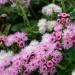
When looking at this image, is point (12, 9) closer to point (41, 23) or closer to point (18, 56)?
point (41, 23)

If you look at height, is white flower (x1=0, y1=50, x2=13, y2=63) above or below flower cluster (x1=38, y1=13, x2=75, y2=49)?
below

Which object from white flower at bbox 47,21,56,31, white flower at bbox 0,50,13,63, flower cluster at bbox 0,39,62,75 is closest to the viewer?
flower cluster at bbox 0,39,62,75

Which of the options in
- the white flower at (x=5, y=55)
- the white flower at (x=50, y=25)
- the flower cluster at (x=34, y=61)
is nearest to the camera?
the flower cluster at (x=34, y=61)

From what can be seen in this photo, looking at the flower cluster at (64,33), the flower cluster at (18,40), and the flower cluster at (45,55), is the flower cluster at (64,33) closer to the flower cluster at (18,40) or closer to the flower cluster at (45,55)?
the flower cluster at (45,55)

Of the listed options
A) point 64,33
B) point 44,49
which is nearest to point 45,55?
point 44,49

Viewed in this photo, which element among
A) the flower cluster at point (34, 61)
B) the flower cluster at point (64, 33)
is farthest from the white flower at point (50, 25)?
the flower cluster at point (34, 61)

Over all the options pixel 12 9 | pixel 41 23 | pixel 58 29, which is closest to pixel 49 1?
pixel 12 9

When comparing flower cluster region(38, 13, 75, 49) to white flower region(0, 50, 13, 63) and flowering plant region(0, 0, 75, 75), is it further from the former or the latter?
white flower region(0, 50, 13, 63)

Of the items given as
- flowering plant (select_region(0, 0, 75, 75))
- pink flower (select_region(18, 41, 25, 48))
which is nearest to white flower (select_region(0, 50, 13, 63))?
flowering plant (select_region(0, 0, 75, 75))

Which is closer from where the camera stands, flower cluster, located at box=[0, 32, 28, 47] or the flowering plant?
the flowering plant

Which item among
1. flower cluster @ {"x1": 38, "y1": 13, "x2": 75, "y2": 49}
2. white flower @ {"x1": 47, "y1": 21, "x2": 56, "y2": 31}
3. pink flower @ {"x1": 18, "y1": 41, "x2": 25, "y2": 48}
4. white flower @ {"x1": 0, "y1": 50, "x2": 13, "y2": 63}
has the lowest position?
white flower @ {"x1": 0, "y1": 50, "x2": 13, "y2": 63}

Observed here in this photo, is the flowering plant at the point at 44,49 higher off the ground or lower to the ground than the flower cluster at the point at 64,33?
lower

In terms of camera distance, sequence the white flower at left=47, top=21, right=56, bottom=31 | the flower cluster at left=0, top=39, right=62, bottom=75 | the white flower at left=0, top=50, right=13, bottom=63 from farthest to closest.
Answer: the white flower at left=47, top=21, right=56, bottom=31 → the white flower at left=0, top=50, right=13, bottom=63 → the flower cluster at left=0, top=39, right=62, bottom=75
